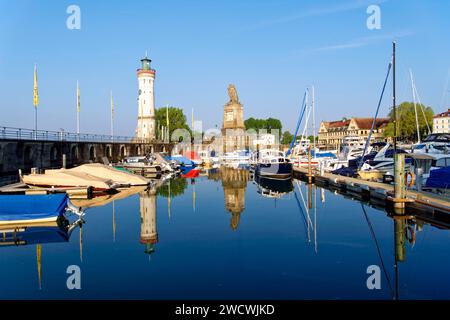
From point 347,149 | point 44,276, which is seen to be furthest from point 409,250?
point 347,149

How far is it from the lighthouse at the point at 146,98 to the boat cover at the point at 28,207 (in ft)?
235

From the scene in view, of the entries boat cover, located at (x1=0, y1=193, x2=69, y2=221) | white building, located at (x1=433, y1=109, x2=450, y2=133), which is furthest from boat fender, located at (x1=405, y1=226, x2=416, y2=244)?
white building, located at (x1=433, y1=109, x2=450, y2=133)

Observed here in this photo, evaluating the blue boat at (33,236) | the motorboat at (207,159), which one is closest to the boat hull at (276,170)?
the blue boat at (33,236)

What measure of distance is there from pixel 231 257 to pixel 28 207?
1086cm

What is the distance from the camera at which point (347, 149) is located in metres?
59.4

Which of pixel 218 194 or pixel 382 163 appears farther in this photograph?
pixel 382 163

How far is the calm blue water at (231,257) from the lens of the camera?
Result: 42.1 ft

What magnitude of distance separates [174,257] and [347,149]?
47332mm

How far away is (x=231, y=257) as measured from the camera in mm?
16594

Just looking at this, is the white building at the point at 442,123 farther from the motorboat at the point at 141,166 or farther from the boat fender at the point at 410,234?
the boat fender at the point at 410,234

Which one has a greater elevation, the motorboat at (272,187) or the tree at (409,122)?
the tree at (409,122)

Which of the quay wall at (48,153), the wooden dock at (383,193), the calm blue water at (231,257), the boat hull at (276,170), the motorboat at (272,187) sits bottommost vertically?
the calm blue water at (231,257)

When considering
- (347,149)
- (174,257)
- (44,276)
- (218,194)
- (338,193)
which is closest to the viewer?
(44,276)
